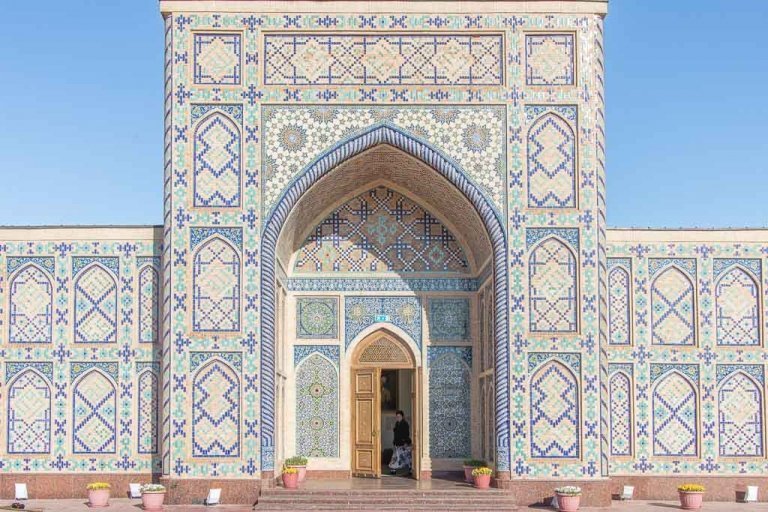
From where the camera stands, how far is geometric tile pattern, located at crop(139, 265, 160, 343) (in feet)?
50.3

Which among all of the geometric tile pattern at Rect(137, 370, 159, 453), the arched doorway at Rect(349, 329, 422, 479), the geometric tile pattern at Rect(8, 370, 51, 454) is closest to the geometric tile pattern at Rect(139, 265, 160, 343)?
the geometric tile pattern at Rect(137, 370, 159, 453)

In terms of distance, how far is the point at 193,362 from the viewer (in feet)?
47.8

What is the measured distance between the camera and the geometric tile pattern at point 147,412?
49.8 ft

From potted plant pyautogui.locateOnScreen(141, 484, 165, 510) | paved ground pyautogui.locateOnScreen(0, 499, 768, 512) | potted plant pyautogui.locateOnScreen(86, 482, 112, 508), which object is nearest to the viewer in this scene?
potted plant pyautogui.locateOnScreen(141, 484, 165, 510)

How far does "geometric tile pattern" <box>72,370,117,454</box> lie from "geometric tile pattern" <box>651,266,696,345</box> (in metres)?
7.60

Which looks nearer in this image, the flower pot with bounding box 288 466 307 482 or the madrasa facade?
the madrasa facade

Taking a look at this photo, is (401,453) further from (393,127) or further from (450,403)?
(393,127)

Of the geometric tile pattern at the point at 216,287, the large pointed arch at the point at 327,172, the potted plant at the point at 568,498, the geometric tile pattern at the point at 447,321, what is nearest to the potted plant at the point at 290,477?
the large pointed arch at the point at 327,172

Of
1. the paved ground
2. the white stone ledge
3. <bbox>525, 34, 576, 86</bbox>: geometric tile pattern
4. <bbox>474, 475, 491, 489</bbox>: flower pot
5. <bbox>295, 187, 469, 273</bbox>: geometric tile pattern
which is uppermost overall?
the white stone ledge

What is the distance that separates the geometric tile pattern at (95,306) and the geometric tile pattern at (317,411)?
286 cm

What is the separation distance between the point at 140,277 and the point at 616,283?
21.8 feet

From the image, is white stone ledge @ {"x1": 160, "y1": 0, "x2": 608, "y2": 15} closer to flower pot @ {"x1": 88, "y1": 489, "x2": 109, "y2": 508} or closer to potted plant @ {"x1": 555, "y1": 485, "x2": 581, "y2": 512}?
potted plant @ {"x1": 555, "y1": 485, "x2": 581, "y2": 512}

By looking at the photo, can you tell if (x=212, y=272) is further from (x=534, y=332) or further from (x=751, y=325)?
(x=751, y=325)

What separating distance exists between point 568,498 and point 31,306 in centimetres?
773
